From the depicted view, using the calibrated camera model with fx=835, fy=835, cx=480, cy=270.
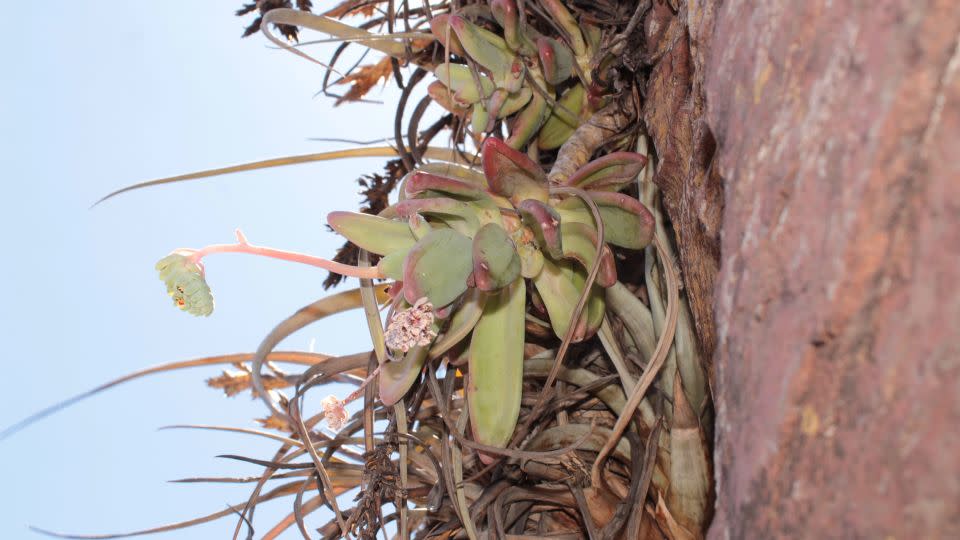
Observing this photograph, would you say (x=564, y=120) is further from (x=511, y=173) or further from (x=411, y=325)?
(x=411, y=325)

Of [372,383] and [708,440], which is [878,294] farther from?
[372,383]

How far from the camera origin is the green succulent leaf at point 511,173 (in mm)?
643

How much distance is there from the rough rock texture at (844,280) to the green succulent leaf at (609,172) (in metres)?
0.26

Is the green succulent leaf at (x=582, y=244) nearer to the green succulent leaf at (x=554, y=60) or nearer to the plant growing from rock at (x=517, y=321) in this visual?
the plant growing from rock at (x=517, y=321)

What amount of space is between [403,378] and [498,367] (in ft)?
0.27

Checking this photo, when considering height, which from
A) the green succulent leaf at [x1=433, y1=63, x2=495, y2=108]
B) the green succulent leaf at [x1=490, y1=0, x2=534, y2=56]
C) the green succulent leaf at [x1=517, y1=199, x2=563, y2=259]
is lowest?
the green succulent leaf at [x1=517, y1=199, x2=563, y2=259]

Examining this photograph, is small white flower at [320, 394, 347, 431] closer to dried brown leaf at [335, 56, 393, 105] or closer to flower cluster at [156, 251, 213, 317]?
→ flower cluster at [156, 251, 213, 317]

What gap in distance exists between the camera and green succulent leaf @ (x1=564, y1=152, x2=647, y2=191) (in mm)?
687

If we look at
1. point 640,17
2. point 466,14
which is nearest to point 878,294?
point 640,17

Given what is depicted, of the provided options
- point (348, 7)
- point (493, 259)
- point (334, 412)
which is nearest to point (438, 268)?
point (493, 259)

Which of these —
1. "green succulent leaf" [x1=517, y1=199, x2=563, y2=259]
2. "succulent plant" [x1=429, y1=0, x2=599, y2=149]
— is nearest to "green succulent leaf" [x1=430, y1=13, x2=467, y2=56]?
"succulent plant" [x1=429, y1=0, x2=599, y2=149]

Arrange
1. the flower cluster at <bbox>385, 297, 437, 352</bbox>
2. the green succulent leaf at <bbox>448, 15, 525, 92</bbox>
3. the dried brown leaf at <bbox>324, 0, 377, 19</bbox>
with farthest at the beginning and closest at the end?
the dried brown leaf at <bbox>324, 0, 377, 19</bbox>
the green succulent leaf at <bbox>448, 15, 525, 92</bbox>
the flower cluster at <bbox>385, 297, 437, 352</bbox>

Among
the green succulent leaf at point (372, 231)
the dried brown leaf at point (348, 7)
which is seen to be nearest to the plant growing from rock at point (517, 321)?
the green succulent leaf at point (372, 231)

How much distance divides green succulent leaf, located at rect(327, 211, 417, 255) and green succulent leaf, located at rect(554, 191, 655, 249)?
155 millimetres
